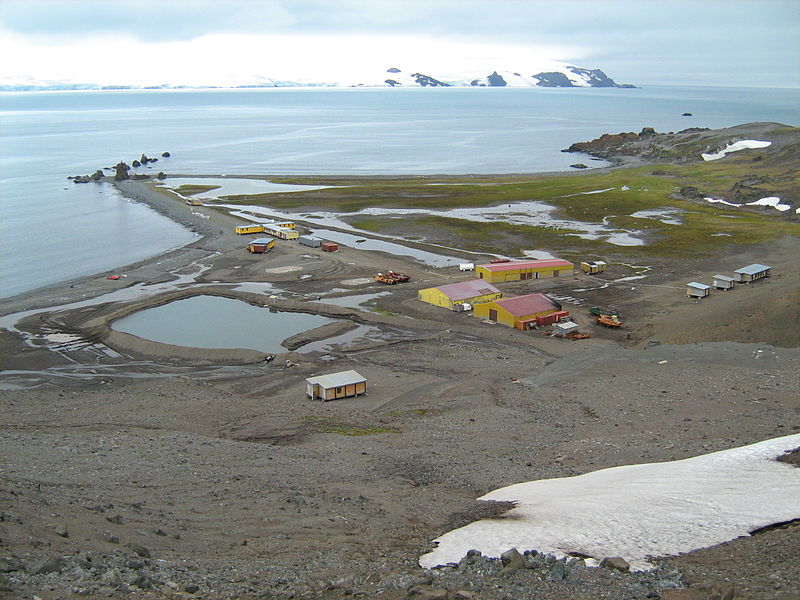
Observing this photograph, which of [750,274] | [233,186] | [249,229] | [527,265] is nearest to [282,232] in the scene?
[249,229]

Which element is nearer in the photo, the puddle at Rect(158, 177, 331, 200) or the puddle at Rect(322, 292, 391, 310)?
the puddle at Rect(322, 292, 391, 310)

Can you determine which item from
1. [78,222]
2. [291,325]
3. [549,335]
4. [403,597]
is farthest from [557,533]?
[78,222]

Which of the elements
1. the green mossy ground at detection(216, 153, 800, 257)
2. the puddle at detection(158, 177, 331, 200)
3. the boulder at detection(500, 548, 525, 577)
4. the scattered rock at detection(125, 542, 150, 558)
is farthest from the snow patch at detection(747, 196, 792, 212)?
the scattered rock at detection(125, 542, 150, 558)

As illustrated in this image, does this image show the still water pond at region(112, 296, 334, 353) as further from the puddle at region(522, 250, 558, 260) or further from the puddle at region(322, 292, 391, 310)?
the puddle at region(522, 250, 558, 260)

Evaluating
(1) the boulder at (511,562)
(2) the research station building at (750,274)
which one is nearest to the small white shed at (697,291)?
(2) the research station building at (750,274)

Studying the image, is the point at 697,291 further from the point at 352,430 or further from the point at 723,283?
the point at 352,430

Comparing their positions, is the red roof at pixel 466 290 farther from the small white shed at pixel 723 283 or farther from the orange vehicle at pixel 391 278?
the small white shed at pixel 723 283

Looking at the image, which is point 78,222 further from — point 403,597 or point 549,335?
point 403,597

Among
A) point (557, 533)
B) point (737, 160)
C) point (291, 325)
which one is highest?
point (737, 160)

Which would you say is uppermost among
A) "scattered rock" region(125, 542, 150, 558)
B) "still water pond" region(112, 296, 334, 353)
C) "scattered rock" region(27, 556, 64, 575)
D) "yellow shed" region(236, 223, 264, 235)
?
"scattered rock" region(27, 556, 64, 575)
